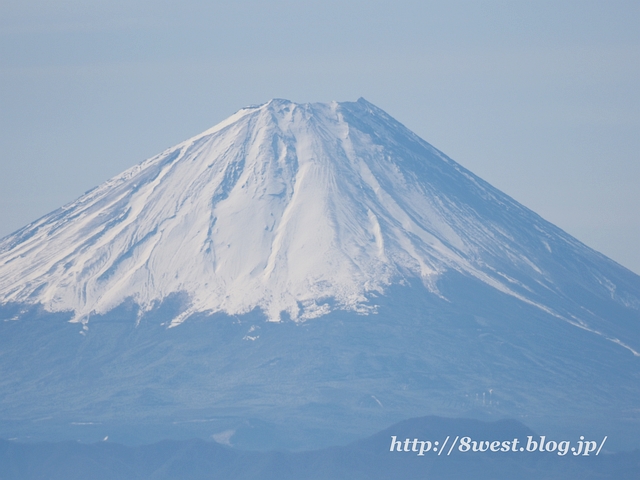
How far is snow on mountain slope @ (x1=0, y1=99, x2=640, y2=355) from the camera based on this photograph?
350ft

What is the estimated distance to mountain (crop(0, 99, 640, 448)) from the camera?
9644 centimetres

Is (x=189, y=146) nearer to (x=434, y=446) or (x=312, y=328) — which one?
(x=312, y=328)

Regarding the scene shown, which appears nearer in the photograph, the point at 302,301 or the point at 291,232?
the point at 302,301

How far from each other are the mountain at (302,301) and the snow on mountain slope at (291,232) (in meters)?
0.16

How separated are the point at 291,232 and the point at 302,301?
7543 mm

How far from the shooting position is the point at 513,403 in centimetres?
9669

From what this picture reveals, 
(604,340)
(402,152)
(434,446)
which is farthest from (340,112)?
(434,446)

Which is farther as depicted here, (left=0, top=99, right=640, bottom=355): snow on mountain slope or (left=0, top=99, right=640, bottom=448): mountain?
(left=0, top=99, right=640, bottom=355): snow on mountain slope

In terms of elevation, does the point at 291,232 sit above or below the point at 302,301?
above

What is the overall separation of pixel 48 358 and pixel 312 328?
17.4 metres

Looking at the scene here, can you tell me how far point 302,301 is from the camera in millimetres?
104688

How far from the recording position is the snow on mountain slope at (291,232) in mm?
106750

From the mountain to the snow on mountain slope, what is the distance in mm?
159

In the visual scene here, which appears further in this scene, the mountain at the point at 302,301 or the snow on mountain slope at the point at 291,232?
the snow on mountain slope at the point at 291,232
